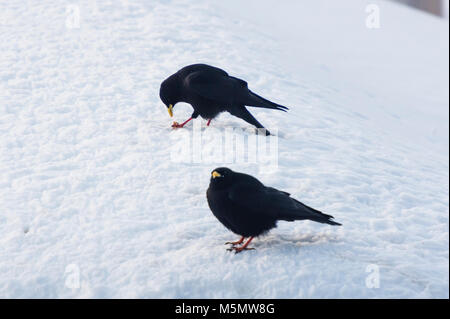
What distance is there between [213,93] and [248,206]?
2321 mm

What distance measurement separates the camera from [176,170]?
551 centimetres

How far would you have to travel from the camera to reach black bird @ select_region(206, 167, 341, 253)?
390 cm

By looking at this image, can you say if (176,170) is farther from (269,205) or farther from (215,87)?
(269,205)

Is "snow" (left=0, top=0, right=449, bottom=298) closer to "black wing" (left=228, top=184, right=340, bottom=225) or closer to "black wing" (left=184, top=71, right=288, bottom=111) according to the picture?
"black wing" (left=228, top=184, right=340, bottom=225)

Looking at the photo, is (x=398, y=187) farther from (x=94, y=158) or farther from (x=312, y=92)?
(x=312, y=92)

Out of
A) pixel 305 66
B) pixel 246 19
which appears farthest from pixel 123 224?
pixel 246 19

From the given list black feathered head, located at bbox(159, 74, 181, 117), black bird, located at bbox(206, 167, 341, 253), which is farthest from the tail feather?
black bird, located at bbox(206, 167, 341, 253)

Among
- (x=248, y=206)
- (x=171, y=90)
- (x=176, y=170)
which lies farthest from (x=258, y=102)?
(x=248, y=206)

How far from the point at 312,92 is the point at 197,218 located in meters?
5.27

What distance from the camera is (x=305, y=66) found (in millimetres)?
11586
